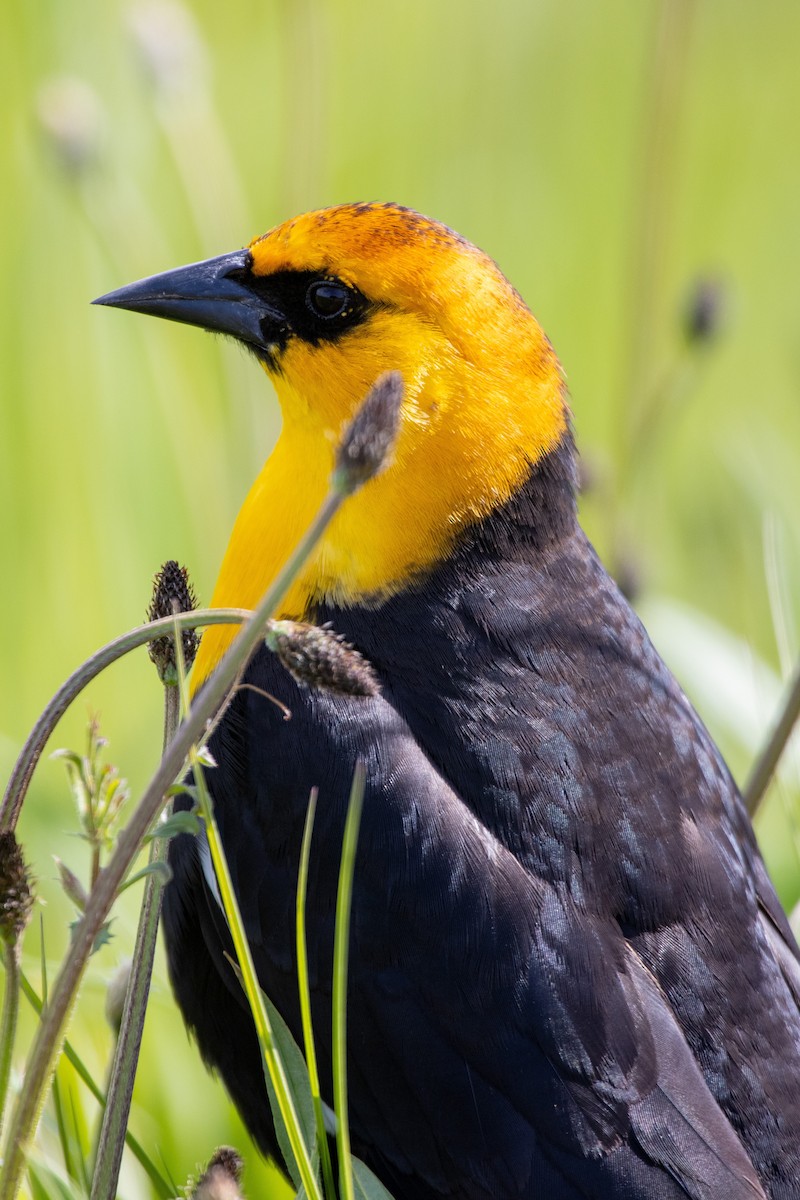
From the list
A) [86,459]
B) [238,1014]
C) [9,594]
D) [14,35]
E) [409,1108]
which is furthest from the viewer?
[14,35]

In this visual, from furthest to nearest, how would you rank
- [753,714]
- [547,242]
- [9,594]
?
[547,242], [9,594], [753,714]

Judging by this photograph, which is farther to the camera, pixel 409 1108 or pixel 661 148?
pixel 661 148

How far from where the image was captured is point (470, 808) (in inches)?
81.1

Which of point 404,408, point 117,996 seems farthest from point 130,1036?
point 404,408

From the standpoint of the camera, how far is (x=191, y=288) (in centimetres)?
Result: 243

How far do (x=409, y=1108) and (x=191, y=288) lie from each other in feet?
4.08

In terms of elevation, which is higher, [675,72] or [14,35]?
[14,35]

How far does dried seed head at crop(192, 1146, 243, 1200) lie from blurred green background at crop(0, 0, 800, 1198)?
0.73 m

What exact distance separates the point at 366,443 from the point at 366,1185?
0.94m

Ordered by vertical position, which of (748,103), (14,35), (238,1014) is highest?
(14,35)

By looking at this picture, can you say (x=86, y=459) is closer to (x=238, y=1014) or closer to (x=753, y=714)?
(x=753, y=714)

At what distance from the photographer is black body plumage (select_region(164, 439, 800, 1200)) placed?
196cm

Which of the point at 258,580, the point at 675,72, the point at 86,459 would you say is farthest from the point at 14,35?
the point at 258,580

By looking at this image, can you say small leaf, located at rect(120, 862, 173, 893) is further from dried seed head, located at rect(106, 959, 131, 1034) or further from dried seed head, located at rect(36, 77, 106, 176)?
dried seed head, located at rect(36, 77, 106, 176)
